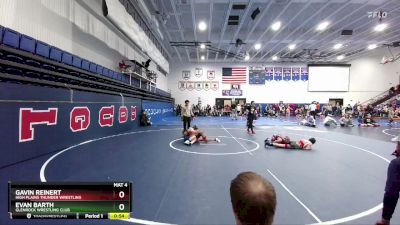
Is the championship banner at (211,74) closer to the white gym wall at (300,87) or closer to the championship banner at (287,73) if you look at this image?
the white gym wall at (300,87)

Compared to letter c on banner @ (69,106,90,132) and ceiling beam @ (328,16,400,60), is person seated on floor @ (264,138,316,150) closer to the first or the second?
letter c on banner @ (69,106,90,132)

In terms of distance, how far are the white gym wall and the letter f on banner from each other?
28.7 m

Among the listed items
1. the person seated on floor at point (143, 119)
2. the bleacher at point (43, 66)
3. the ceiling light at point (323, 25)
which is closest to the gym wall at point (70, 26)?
the bleacher at point (43, 66)

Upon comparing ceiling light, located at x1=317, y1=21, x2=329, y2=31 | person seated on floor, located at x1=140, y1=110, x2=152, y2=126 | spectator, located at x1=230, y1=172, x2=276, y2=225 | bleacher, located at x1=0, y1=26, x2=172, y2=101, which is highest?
ceiling light, located at x1=317, y1=21, x2=329, y2=31

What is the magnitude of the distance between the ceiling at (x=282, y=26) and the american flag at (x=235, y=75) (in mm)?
2635

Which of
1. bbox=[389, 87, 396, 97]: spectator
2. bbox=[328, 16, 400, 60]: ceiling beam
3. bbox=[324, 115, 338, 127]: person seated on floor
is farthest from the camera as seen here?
bbox=[389, 87, 396, 97]: spectator

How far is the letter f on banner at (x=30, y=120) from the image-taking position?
698 centimetres

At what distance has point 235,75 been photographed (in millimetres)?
36500

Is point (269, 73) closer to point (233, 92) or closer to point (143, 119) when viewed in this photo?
point (233, 92)

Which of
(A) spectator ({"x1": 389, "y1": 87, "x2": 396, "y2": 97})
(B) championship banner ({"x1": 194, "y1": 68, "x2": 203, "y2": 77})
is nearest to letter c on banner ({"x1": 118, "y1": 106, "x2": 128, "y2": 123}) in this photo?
(B) championship banner ({"x1": 194, "y1": 68, "x2": 203, "y2": 77})

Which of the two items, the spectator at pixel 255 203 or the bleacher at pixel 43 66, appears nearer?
the spectator at pixel 255 203

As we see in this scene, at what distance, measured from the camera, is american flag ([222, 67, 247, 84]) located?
36438 mm

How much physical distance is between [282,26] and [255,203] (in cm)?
2293

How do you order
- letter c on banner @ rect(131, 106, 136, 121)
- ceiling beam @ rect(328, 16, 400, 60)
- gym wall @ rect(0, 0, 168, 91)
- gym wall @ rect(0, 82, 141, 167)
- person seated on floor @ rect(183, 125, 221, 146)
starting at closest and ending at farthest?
gym wall @ rect(0, 82, 141, 167), gym wall @ rect(0, 0, 168, 91), person seated on floor @ rect(183, 125, 221, 146), letter c on banner @ rect(131, 106, 136, 121), ceiling beam @ rect(328, 16, 400, 60)
